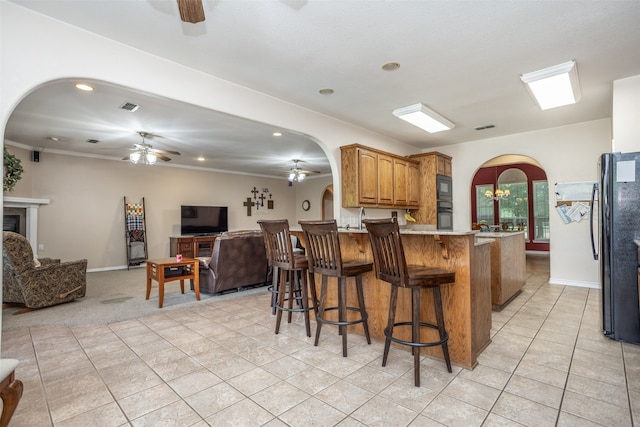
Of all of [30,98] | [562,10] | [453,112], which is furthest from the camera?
[453,112]

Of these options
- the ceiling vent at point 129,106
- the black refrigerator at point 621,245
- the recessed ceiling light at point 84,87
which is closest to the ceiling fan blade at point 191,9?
the recessed ceiling light at point 84,87

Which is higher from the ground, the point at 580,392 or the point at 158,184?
the point at 158,184

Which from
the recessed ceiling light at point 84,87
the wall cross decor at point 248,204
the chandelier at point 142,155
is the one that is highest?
A: the recessed ceiling light at point 84,87

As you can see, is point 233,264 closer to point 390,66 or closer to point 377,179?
point 377,179

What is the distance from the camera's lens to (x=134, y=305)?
4.10 meters

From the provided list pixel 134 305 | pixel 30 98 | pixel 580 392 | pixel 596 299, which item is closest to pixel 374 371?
pixel 580 392

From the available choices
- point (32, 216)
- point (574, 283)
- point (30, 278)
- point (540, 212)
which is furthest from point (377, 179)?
point (540, 212)

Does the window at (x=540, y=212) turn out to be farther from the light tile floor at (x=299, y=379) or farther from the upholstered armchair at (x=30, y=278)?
the upholstered armchair at (x=30, y=278)

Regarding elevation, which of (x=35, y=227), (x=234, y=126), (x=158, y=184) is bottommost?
(x=35, y=227)

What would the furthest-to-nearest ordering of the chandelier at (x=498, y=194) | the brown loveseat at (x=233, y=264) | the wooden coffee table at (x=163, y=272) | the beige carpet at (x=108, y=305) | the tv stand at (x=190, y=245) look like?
the chandelier at (x=498, y=194)
the tv stand at (x=190, y=245)
the brown loveseat at (x=233, y=264)
the wooden coffee table at (x=163, y=272)
the beige carpet at (x=108, y=305)

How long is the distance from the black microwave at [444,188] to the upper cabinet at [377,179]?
1.18 feet

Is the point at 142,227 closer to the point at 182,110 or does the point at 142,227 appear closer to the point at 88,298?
the point at 88,298

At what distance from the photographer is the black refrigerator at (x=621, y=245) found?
8.86 feet

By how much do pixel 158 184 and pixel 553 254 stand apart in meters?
8.29
